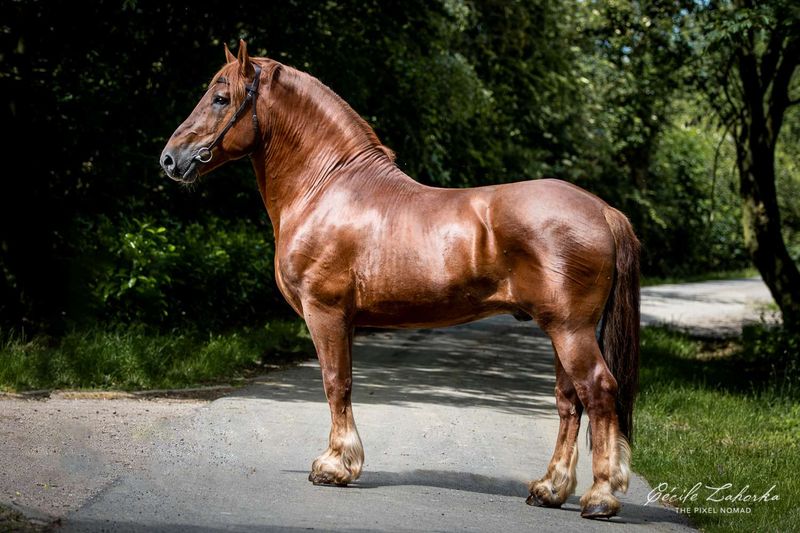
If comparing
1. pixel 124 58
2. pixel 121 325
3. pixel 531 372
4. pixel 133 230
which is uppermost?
pixel 124 58

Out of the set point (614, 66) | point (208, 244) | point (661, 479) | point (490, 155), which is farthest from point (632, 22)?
point (661, 479)

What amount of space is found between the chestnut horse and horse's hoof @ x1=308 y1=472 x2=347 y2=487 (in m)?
0.01

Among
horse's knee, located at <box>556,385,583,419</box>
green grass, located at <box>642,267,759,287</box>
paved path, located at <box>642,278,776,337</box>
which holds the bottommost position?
green grass, located at <box>642,267,759,287</box>

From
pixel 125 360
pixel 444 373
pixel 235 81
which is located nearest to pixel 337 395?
pixel 235 81

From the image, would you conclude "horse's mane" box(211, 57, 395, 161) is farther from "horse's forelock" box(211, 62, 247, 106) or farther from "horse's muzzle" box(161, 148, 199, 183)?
"horse's muzzle" box(161, 148, 199, 183)

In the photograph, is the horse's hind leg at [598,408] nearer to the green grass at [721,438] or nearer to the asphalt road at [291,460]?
the asphalt road at [291,460]

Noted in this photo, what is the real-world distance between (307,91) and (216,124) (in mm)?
608

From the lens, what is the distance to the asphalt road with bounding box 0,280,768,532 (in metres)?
5.18

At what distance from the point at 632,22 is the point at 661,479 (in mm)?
12291

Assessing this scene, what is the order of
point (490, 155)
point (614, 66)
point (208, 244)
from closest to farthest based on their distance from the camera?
point (208, 244) < point (490, 155) < point (614, 66)

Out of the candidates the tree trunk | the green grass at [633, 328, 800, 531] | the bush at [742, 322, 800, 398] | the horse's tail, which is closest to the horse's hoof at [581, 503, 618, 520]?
the horse's tail

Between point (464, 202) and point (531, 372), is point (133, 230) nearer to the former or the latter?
point (531, 372)

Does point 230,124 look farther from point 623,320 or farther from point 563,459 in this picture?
point 563,459

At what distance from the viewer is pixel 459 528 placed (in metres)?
5.11
